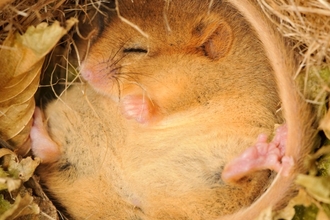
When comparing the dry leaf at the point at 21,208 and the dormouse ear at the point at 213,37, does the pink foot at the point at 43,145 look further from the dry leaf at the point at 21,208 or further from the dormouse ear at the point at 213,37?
the dormouse ear at the point at 213,37

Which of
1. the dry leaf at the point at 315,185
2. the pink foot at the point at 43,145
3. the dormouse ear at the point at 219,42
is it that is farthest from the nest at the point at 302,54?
the dormouse ear at the point at 219,42

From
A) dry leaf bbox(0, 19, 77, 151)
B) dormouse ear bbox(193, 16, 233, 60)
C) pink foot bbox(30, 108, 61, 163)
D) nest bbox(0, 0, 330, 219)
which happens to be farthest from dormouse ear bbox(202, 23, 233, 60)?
pink foot bbox(30, 108, 61, 163)

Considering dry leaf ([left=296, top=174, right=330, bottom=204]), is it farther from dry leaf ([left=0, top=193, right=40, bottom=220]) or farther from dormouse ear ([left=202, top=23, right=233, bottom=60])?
dry leaf ([left=0, top=193, right=40, bottom=220])

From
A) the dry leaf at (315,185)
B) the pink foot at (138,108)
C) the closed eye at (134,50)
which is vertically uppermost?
the closed eye at (134,50)

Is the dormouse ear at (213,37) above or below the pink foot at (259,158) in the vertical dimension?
above

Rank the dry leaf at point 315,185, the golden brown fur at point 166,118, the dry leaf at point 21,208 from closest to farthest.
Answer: the dry leaf at point 315,185 → the dry leaf at point 21,208 → the golden brown fur at point 166,118

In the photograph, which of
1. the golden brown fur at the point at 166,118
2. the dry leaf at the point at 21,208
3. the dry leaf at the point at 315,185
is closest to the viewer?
the dry leaf at the point at 315,185

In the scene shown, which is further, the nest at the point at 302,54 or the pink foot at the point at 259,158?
the pink foot at the point at 259,158

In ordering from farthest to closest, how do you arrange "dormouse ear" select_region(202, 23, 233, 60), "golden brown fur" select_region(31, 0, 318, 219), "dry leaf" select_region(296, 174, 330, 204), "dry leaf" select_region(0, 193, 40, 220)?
"dormouse ear" select_region(202, 23, 233, 60) → "golden brown fur" select_region(31, 0, 318, 219) → "dry leaf" select_region(0, 193, 40, 220) → "dry leaf" select_region(296, 174, 330, 204)
